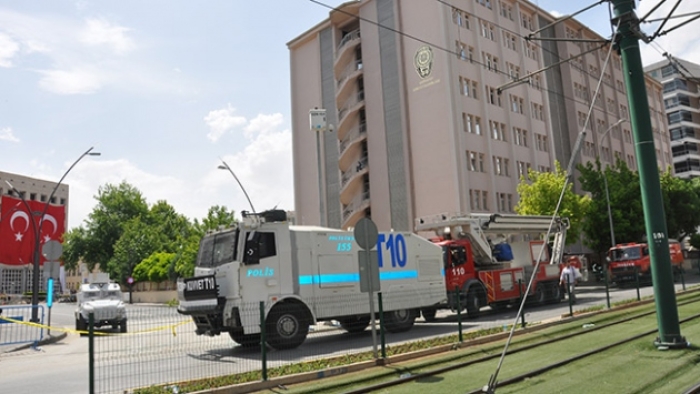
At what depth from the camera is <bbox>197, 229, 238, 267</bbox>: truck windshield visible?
14242mm

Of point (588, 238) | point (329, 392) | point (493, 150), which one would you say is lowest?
point (329, 392)

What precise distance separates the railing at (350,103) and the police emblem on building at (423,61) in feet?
21.5

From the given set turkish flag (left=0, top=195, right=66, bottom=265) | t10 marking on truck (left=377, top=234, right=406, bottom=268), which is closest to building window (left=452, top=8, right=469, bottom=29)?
t10 marking on truck (left=377, top=234, right=406, bottom=268)

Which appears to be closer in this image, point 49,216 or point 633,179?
point 49,216

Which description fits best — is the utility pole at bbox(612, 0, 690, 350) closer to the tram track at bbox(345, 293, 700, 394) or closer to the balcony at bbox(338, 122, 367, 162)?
the tram track at bbox(345, 293, 700, 394)

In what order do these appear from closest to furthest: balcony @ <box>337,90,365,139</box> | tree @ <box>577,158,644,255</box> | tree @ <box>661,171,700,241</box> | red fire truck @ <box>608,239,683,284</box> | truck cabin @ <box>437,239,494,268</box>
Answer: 1. truck cabin @ <box>437,239,494,268</box>
2. red fire truck @ <box>608,239,683,284</box>
3. tree @ <box>577,158,644,255</box>
4. tree @ <box>661,171,700,241</box>
5. balcony @ <box>337,90,365,139</box>

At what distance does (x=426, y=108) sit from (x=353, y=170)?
31.0ft

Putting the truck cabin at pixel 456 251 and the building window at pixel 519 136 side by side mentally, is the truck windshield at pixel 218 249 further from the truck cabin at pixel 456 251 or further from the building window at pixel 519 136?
the building window at pixel 519 136

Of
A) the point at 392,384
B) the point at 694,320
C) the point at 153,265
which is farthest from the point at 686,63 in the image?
the point at 392,384

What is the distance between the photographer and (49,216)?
33.7 meters

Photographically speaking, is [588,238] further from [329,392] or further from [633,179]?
[329,392]

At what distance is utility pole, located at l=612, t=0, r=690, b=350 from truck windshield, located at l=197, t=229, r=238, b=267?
30.5 feet

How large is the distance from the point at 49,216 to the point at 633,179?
40.0 metres

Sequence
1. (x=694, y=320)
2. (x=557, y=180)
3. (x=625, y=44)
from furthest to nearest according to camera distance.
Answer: (x=557, y=180)
(x=694, y=320)
(x=625, y=44)
